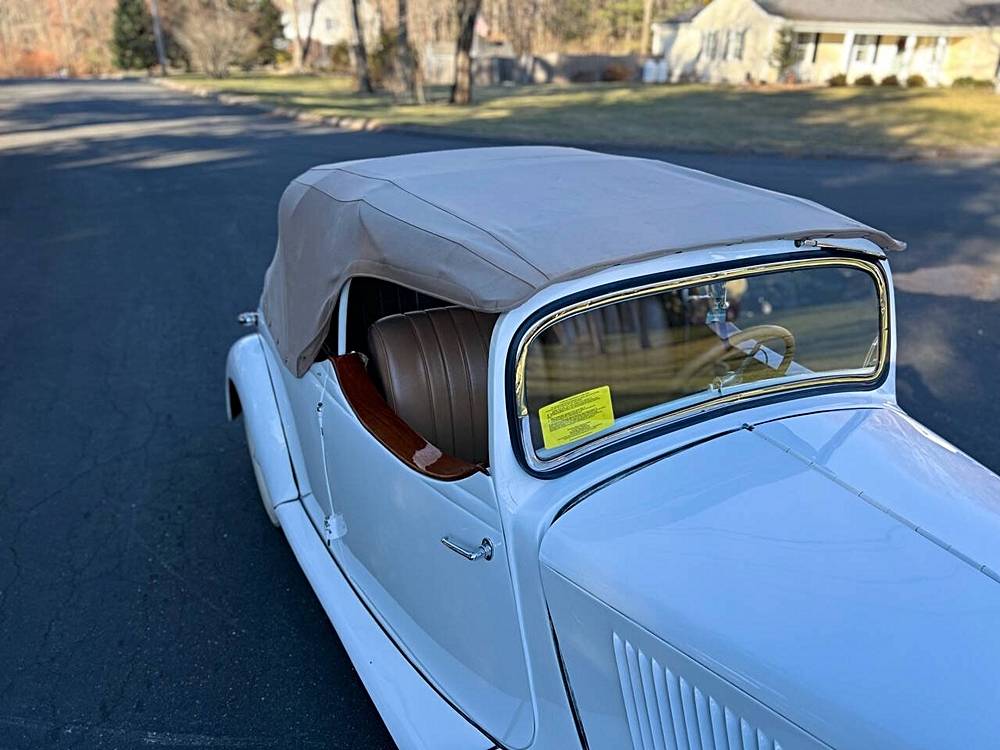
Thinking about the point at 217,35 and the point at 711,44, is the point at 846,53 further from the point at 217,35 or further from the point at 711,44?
the point at 217,35

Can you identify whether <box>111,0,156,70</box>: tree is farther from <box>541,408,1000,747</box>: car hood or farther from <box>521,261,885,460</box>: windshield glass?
<box>541,408,1000,747</box>: car hood

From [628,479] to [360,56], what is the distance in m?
28.7

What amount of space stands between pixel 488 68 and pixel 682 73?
9.32 meters

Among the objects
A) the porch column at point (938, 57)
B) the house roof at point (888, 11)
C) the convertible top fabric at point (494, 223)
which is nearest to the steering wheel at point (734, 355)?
the convertible top fabric at point (494, 223)

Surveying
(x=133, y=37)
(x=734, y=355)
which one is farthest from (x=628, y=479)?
(x=133, y=37)

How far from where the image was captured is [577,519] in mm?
1727

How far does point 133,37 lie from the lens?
157 feet

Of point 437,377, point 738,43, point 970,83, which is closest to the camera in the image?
point 437,377

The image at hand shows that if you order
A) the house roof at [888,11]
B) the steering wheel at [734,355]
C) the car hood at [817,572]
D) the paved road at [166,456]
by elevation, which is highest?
the house roof at [888,11]

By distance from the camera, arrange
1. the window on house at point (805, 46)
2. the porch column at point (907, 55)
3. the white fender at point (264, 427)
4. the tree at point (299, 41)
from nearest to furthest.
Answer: the white fender at point (264, 427), the porch column at point (907, 55), the window on house at point (805, 46), the tree at point (299, 41)

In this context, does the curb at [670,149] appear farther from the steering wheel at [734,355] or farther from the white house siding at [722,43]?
the white house siding at [722,43]

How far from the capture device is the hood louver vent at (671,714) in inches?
56.1

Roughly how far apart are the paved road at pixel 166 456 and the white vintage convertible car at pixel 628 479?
441 millimetres

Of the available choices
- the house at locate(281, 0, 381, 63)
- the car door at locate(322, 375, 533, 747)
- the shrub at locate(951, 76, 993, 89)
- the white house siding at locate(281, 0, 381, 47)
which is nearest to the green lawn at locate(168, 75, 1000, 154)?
the shrub at locate(951, 76, 993, 89)
